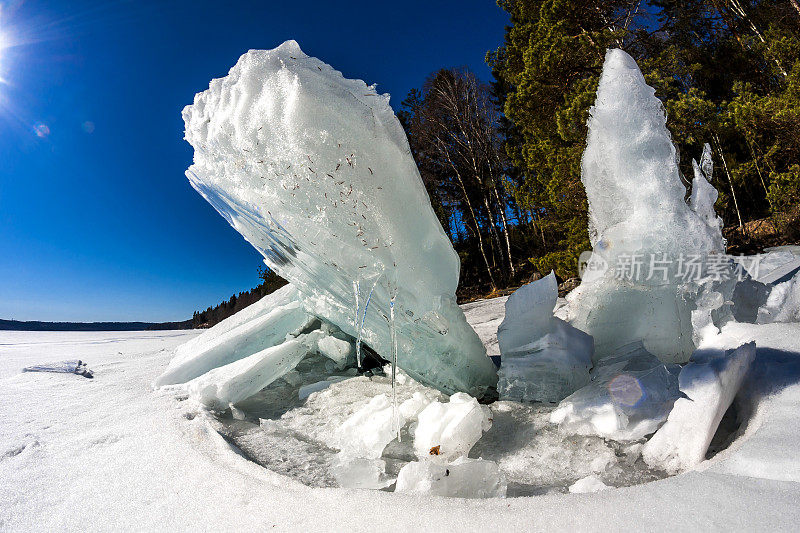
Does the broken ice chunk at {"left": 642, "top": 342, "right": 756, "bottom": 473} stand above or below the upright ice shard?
below

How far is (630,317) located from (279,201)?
5.93 feet

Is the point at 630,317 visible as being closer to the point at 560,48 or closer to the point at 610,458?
the point at 610,458

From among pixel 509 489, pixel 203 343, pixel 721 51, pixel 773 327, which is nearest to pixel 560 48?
pixel 721 51

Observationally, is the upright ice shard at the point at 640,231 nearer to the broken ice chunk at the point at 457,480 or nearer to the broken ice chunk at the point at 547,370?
the broken ice chunk at the point at 547,370

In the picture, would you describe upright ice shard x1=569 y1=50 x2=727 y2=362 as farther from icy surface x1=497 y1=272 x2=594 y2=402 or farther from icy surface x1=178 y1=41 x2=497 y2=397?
icy surface x1=178 y1=41 x2=497 y2=397

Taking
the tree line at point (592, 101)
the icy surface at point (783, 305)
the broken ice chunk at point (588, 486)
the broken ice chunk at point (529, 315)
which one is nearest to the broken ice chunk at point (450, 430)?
the broken ice chunk at point (588, 486)

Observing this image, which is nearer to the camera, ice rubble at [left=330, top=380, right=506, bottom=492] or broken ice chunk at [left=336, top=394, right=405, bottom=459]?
ice rubble at [left=330, top=380, right=506, bottom=492]

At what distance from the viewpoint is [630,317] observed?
2.05 metres

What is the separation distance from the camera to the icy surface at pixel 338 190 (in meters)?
1.46

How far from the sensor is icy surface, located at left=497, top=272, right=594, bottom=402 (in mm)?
1723

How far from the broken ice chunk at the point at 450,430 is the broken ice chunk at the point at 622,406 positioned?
30 centimetres

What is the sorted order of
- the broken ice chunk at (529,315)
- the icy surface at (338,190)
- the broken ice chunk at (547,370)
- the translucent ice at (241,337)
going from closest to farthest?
the icy surface at (338,190)
the broken ice chunk at (547,370)
the broken ice chunk at (529,315)
the translucent ice at (241,337)

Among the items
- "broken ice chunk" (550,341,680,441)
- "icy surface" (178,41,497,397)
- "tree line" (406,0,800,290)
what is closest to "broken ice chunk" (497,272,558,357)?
"icy surface" (178,41,497,397)

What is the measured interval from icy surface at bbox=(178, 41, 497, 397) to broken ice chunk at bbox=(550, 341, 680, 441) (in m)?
0.61
